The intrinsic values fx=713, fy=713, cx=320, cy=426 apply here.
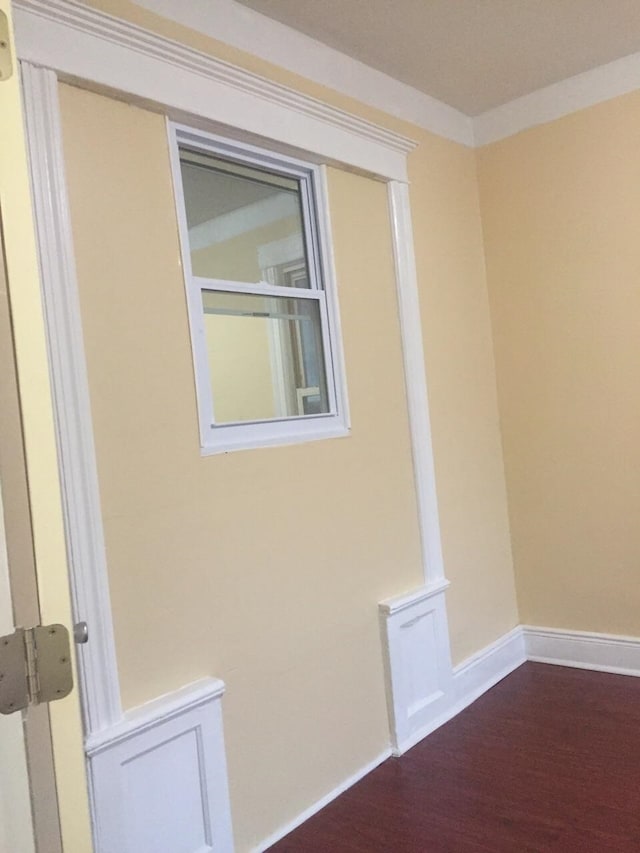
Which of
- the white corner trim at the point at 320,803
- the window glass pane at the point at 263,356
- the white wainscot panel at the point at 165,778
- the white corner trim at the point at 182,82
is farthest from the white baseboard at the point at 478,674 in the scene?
the white corner trim at the point at 182,82

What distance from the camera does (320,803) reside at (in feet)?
A: 7.46

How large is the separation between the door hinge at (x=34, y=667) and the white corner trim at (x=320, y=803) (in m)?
1.51

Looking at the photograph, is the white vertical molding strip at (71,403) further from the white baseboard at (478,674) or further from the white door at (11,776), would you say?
the white baseboard at (478,674)

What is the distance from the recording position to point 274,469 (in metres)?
2.27

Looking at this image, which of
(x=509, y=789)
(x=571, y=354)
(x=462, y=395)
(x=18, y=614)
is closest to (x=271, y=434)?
(x=462, y=395)

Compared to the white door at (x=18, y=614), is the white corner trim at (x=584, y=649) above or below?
below

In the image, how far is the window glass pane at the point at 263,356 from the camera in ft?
7.32

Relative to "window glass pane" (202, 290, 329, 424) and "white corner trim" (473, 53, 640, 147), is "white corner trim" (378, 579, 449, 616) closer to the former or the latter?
"window glass pane" (202, 290, 329, 424)

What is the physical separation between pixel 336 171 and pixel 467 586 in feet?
5.87

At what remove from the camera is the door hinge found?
840mm

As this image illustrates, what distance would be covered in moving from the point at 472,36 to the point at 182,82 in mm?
1224

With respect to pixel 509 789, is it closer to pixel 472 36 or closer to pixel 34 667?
pixel 34 667

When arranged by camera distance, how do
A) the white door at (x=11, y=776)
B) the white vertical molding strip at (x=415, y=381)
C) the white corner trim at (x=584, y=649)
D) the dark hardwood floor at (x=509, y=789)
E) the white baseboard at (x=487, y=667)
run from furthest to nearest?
the white corner trim at (x=584, y=649) → the white baseboard at (x=487, y=667) → the white vertical molding strip at (x=415, y=381) → the dark hardwood floor at (x=509, y=789) → the white door at (x=11, y=776)

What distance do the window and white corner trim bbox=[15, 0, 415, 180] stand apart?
0.29 ft
